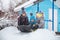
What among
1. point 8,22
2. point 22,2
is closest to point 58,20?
point 22,2

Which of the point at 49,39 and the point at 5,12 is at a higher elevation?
the point at 5,12

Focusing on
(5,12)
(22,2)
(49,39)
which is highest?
(22,2)

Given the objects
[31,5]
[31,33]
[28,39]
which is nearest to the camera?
[28,39]

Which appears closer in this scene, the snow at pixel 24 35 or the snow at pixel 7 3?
the snow at pixel 24 35

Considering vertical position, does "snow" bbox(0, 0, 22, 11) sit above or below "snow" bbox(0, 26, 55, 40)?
above

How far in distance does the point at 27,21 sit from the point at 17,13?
0.62 ft

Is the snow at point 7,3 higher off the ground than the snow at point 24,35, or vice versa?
the snow at point 7,3

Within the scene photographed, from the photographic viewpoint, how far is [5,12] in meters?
1.90

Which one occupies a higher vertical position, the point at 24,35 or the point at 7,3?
the point at 7,3

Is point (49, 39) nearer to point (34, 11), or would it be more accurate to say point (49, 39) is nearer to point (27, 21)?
point (27, 21)

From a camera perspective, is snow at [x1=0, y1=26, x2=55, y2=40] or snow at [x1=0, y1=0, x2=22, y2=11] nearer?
snow at [x1=0, y1=26, x2=55, y2=40]

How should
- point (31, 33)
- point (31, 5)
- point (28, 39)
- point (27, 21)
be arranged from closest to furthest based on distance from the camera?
point (28, 39), point (31, 33), point (27, 21), point (31, 5)

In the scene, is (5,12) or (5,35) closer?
(5,35)

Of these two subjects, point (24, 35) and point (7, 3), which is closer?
point (24, 35)
